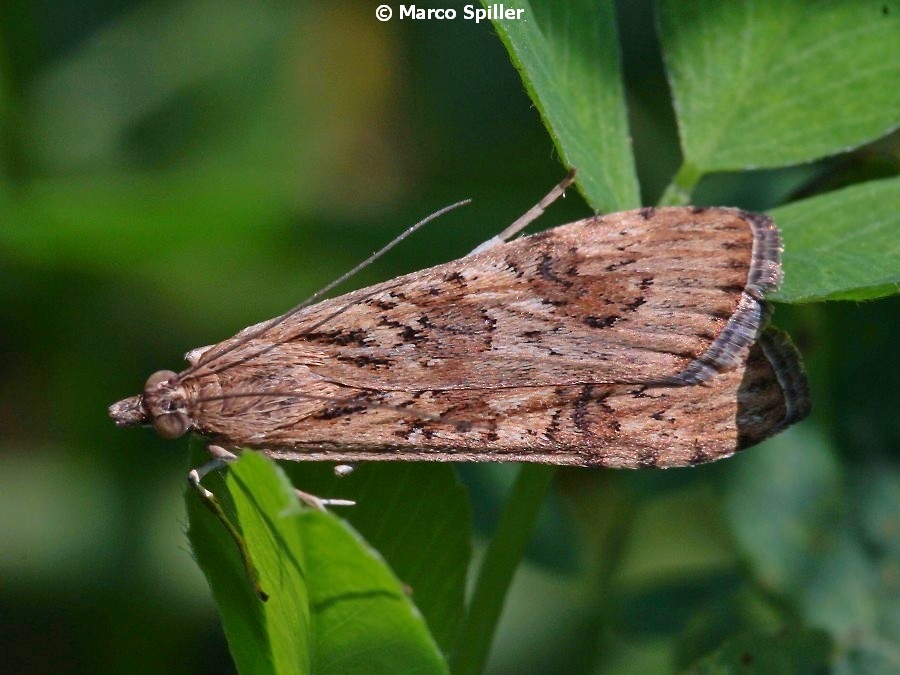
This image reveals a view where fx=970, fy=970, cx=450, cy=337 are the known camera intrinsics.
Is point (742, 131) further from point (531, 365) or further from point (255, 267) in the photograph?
point (255, 267)

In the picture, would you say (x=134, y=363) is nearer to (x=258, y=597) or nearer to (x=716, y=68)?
(x=258, y=597)

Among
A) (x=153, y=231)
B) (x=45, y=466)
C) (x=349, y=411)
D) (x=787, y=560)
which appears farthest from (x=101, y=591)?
(x=787, y=560)

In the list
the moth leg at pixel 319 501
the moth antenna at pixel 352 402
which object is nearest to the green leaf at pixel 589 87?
the moth antenna at pixel 352 402

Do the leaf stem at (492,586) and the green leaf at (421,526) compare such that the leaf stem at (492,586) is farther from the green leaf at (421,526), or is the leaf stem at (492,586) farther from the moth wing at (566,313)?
the moth wing at (566,313)

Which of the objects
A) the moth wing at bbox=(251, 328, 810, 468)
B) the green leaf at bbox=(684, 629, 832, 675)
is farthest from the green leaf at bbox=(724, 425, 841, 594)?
the moth wing at bbox=(251, 328, 810, 468)

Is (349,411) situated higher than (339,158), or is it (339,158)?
(339,158)

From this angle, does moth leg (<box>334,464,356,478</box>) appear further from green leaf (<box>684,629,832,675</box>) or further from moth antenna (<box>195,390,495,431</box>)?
green leaf (<box>684,629,832,675</box>)

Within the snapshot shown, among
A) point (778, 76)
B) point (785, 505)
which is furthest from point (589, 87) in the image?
point (785, 505)
